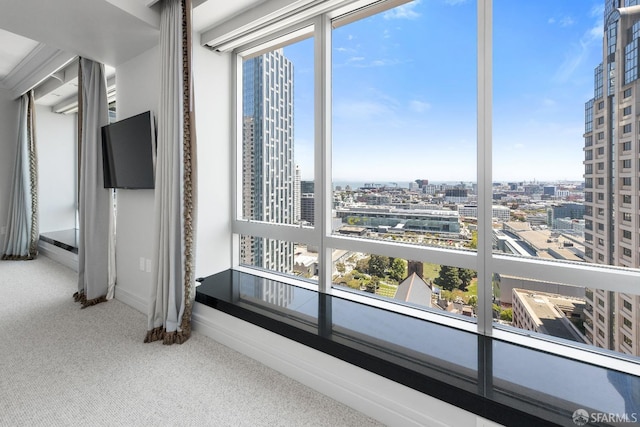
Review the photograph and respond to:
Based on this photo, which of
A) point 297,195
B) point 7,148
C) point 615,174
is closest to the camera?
point 615,174

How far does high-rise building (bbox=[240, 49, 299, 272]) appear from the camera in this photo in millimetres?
2381

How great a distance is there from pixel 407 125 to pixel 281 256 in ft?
4.97

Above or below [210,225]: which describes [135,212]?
above

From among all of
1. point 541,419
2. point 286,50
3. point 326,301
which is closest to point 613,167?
point 541,419

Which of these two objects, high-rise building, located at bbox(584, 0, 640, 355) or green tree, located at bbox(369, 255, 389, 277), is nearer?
high-rise building, located at bbox(584, 0, 640, 355)

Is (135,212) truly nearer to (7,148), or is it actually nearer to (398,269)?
(398,269)

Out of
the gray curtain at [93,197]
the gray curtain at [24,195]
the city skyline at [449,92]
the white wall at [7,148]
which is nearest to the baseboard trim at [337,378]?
the city skyline at [449,92]

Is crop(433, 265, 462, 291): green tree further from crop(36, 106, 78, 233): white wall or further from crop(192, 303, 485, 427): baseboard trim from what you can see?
crop(36, 106, 78, 233): white wall

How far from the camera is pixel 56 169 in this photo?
4.75 m

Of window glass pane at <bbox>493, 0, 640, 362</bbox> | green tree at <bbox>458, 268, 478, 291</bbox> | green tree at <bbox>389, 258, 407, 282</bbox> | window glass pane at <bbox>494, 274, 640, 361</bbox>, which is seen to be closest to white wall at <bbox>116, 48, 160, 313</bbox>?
green tree at <bbox>389, 258, 407, 282</bbox>

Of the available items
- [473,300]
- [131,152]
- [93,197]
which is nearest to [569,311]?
[473,300]

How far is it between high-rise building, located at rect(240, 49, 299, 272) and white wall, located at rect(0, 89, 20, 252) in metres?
4.59

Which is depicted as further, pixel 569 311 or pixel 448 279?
pixel 448 279

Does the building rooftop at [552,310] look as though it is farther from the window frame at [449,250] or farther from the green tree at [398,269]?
the green tree at [398,269]
